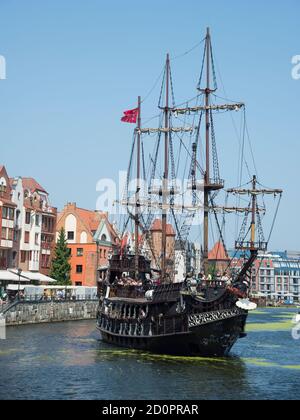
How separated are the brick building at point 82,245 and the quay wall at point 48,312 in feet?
38.8

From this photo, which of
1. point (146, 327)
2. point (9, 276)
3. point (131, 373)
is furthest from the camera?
point (9, 276)

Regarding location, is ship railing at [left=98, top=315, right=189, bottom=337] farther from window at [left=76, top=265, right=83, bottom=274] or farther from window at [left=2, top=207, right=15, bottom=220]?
window at [left=76, top=265, right=83, bottom=274]

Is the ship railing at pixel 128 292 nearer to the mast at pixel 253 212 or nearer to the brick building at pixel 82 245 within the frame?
the mast at pixel 253 212

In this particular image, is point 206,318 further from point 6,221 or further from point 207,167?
point 6,221

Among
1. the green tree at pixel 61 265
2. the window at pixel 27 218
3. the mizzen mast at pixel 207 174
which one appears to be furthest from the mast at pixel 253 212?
the green tree at pixel 61 265

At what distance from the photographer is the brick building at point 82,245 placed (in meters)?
113

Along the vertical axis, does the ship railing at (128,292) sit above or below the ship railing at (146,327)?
above

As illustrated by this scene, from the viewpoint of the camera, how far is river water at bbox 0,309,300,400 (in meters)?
36.7

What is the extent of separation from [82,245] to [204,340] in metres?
65.4

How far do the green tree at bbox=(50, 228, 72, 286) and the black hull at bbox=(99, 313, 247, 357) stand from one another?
52379 mm

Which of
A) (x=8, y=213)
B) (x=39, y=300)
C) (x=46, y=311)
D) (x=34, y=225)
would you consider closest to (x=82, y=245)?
(x=34, y=225)

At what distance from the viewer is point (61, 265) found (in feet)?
346
